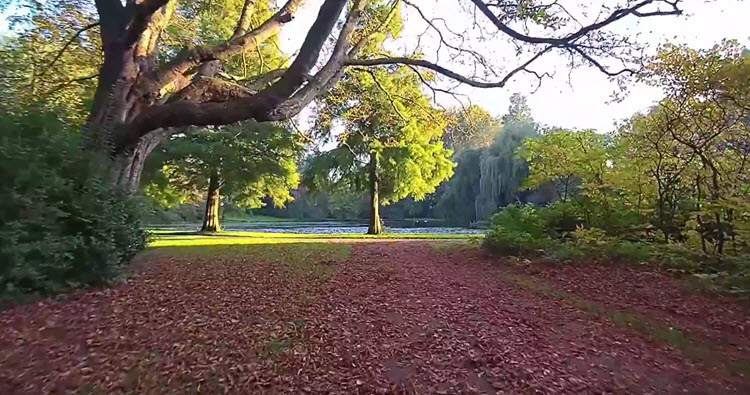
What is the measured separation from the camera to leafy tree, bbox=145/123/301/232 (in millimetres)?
21359

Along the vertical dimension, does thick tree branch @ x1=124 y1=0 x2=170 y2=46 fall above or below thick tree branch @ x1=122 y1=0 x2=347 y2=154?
above

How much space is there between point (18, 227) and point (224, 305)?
2.27m

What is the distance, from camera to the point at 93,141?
24.7ft

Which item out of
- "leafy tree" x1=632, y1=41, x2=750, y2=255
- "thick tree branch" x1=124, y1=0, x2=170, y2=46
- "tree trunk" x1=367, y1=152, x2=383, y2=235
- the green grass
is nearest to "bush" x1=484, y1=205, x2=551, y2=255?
"leafy tree" x1=632, y1=41, x2=750, y2=255

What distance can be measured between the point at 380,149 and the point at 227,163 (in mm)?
6724

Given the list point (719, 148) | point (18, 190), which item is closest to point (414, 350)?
point (18, 190)

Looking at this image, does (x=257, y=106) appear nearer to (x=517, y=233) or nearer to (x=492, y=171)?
(x=517, y=233)

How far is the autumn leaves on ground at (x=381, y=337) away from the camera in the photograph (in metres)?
3.71

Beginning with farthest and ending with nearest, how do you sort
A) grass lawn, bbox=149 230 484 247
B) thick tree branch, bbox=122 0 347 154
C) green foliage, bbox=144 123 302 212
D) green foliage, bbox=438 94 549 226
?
green foliage, bbox=438 94 549 226 → green foliage, bbox=144 123 302 212 → grass lawn, bbox=149 230 484 247 → thick tree branch, bbox=122 0 347 154

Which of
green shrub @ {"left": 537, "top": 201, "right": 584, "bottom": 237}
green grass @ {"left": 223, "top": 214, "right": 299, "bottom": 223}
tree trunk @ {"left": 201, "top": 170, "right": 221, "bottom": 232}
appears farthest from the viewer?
green grass @ {"left": 223, "top": 214, "right": 299, "bottom": 223}

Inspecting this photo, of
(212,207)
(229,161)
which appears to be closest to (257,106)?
(229,161)

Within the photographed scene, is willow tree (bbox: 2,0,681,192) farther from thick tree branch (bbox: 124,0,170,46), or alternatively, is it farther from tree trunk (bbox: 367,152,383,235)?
tree trunk (bbox: 367,152,383,235)

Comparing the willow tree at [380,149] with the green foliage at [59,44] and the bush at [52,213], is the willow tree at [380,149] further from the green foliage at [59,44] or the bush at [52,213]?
the bush at [52,213]

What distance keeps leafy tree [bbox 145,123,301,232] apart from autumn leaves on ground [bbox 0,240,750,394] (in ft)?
46.8
